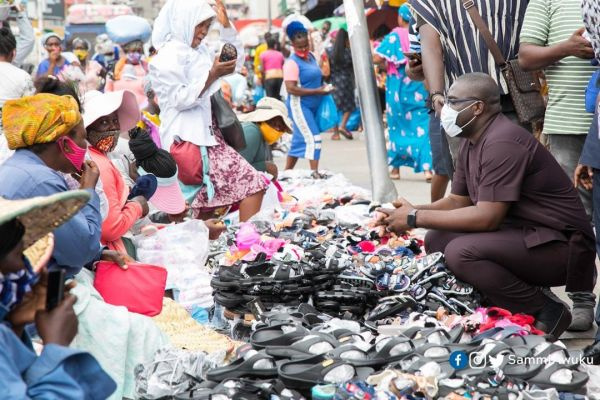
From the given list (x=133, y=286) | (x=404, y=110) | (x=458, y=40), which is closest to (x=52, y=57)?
(x=404, y=110)

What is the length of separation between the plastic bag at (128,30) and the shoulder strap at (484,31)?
871 cm

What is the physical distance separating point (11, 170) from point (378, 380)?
166 centimetres

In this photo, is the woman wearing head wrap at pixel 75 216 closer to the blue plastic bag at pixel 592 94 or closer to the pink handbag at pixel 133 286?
the pink handbag at pixel 133 286

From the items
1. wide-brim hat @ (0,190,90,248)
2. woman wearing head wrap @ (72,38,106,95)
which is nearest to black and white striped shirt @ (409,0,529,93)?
wide-brim hat @ (0,190,90,248)

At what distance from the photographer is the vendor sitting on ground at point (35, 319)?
273cm

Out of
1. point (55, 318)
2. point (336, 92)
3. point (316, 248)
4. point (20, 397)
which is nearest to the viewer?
point (20, 397)

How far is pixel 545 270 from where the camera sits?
5336 mm

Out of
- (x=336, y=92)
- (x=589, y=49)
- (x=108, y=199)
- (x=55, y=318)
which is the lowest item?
(x=336, y=92)

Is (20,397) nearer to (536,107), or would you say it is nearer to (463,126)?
(463,126)

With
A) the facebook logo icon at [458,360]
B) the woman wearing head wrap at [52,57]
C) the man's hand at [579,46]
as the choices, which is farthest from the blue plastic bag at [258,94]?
the facebook logo icon at [458,360]

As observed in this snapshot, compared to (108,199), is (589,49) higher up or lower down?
higher up

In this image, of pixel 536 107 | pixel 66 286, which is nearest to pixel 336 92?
pixel 536 107

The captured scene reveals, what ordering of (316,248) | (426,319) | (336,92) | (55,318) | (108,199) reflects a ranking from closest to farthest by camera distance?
(55,318) → (426,319) → (108,199) → (316,248) → (336,92)

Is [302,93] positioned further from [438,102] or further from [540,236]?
[540,236]
